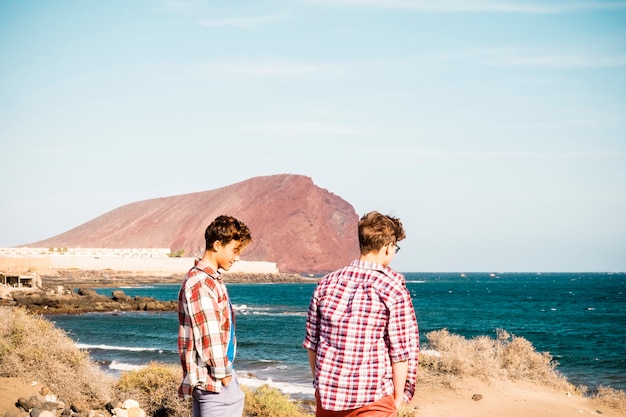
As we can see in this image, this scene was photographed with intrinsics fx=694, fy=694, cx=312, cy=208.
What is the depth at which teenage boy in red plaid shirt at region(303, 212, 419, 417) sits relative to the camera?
371cm

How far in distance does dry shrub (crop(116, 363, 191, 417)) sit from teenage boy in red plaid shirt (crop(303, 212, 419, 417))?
21.6 feet

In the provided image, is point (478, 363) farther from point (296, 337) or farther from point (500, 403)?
point (296, 337)

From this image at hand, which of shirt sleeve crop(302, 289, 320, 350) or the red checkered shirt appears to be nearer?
shirt sleeve crop(302, 289, 320, 350)

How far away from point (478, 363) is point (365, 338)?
39.0 feet

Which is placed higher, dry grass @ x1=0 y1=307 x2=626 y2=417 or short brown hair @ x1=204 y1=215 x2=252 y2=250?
short brown hair @ x1=204 y1=215 x2=252 y2=250

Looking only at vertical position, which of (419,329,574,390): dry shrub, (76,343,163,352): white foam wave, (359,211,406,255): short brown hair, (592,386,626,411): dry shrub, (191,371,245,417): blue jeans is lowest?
(76,343,163,352): white foam wave

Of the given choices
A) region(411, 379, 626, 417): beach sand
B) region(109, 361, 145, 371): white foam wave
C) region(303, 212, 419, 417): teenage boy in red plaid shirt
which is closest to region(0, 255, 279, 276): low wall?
region(109, 361, 145, 371): white foam wave

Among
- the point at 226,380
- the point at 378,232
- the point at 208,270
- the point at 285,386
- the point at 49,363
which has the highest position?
the point at 378,232

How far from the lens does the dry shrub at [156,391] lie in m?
10.1

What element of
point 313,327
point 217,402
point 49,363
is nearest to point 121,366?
point 49,363

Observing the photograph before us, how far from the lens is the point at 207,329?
4062mm

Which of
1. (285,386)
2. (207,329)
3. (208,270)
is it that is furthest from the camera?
(285,386)

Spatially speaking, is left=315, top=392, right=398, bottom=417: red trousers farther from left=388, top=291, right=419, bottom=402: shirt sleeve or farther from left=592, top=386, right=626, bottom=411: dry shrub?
left=592, top=386, right=626, bottom=411: dry shrub

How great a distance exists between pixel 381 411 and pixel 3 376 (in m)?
8.50
